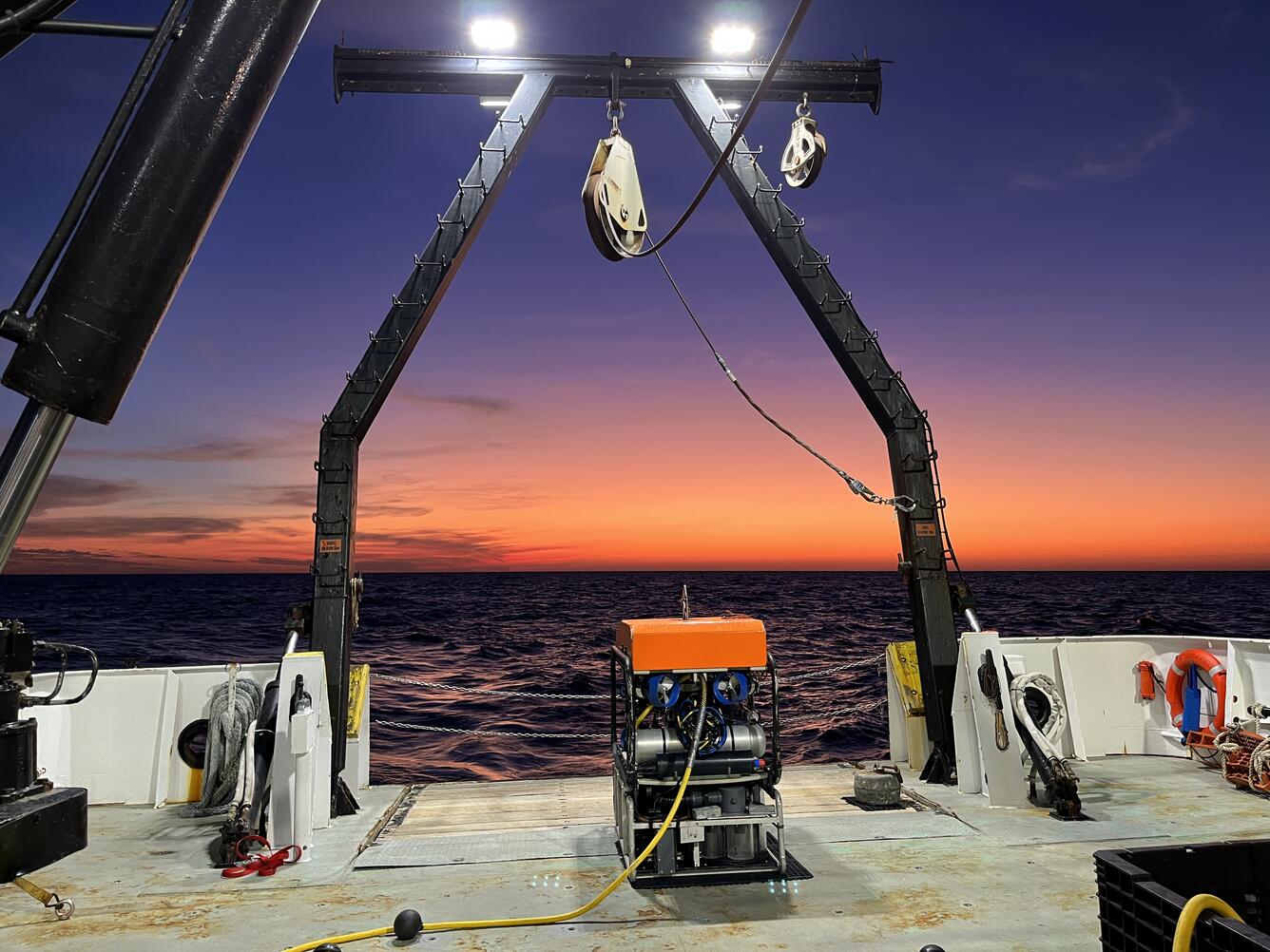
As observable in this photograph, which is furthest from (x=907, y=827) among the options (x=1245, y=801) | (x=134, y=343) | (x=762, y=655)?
(x=134, y=343)

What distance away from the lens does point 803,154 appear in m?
8.42

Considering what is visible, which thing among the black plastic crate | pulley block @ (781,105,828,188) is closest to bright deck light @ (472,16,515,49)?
pulley block @ (781,105,828,188)

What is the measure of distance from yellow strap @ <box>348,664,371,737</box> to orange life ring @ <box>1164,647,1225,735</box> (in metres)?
8.83

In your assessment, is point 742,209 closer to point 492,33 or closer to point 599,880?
point 492,33

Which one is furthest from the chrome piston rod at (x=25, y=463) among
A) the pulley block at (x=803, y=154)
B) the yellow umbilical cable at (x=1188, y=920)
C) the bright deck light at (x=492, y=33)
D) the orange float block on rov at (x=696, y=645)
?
the bright deck light at (x=492, y=33)

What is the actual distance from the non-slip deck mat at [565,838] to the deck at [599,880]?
0.08 ft

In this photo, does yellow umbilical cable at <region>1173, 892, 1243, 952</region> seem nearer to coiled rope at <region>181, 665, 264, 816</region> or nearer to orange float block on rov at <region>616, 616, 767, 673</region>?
orange float block on rov at <region>616, 616, 767, 673</region>

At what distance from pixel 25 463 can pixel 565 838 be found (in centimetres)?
634

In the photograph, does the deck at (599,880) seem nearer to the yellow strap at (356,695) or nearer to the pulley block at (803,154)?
the yellow strap at (356,695)

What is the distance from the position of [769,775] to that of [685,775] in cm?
70

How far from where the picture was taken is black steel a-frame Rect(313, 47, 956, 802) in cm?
841

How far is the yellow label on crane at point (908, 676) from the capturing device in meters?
9.14

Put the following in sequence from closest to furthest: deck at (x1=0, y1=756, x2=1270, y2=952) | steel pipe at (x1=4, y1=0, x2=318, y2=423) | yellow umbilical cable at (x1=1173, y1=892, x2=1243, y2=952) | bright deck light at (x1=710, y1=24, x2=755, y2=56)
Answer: steel pipe at (x1=4, y1=0, x2=318, y2=423)
yellow umbilical cable at (x1=1173, y1=892, x2=1243, y2=952)
deck at (x1=0, y1=756, x2=1270, y2=952)
bright deck light at (x1=710, y1=24, x2=755, y2=56)

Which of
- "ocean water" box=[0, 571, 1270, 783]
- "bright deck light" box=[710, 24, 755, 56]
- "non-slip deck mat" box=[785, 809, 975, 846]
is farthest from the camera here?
"ocean water" box=[0, 571, 1270, 783]
